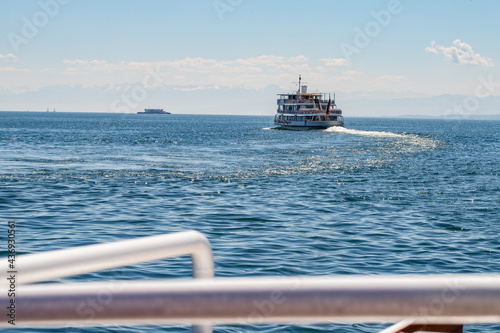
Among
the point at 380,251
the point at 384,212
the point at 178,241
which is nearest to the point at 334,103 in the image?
the point at 384,212

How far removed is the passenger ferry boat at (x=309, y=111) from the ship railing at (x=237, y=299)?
3816 inches

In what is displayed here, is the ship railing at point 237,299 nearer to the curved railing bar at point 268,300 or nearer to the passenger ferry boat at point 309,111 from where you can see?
the curved railing bar at point 268,300

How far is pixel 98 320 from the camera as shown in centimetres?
128

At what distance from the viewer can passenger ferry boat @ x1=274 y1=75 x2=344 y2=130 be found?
98375 mm

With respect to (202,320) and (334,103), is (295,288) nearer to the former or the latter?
(202,320)

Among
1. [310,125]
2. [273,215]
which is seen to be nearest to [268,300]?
[273,215]

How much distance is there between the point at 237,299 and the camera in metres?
1.28

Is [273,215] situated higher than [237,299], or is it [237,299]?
[237,299]

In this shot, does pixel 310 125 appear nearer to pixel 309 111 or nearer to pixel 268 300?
pixel 309 111

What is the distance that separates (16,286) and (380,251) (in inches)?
507

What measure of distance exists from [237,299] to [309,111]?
98764 mm

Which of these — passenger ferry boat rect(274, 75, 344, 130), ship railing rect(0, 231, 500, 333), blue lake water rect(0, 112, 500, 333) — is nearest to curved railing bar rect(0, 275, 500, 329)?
ship railing rect(0, 231, 500, 333)

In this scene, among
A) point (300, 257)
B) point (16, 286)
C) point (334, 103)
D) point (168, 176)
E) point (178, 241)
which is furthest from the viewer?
point (334, 103)

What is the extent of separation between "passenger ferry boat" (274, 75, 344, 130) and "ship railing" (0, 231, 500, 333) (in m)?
96.9
